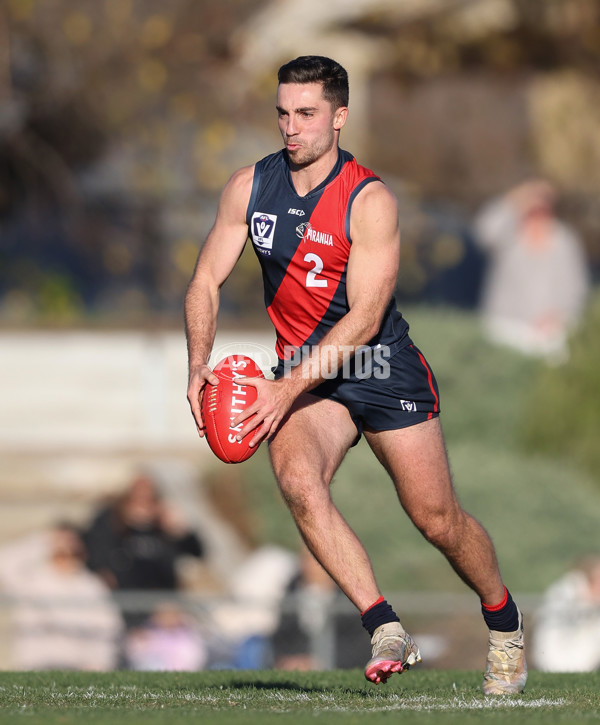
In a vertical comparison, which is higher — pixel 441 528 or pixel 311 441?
pixel 311 441

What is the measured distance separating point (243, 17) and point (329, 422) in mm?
14433

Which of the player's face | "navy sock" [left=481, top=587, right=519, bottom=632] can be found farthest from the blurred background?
"navy sock" [left=481, top=587, right=519, bottom=632]

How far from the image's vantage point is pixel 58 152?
18.2m

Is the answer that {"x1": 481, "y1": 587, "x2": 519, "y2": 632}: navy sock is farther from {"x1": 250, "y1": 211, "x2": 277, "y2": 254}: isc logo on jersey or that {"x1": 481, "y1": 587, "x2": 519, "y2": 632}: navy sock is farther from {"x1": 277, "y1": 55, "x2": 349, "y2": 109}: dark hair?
{"x1": 277, "y1": 55, "x2": 349, "y2": 109}: dark hair

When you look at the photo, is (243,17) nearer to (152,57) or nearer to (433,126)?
(152,57)

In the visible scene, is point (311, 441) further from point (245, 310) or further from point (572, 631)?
point (245, 310)

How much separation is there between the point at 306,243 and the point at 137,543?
5.37 meters

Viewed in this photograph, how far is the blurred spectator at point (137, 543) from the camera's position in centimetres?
1041

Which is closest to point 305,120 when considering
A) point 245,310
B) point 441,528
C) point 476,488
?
point 441,528

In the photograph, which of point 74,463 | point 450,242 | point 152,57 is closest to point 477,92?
point 450,242

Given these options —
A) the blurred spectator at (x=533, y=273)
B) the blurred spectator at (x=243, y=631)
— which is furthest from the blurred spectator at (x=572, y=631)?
the blurred spectator at (x=533, y=273)

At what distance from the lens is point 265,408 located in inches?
213

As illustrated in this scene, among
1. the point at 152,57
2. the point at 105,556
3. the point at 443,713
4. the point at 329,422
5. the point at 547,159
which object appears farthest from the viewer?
the point at 547,159

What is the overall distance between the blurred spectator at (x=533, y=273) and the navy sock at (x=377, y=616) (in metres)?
9.33
